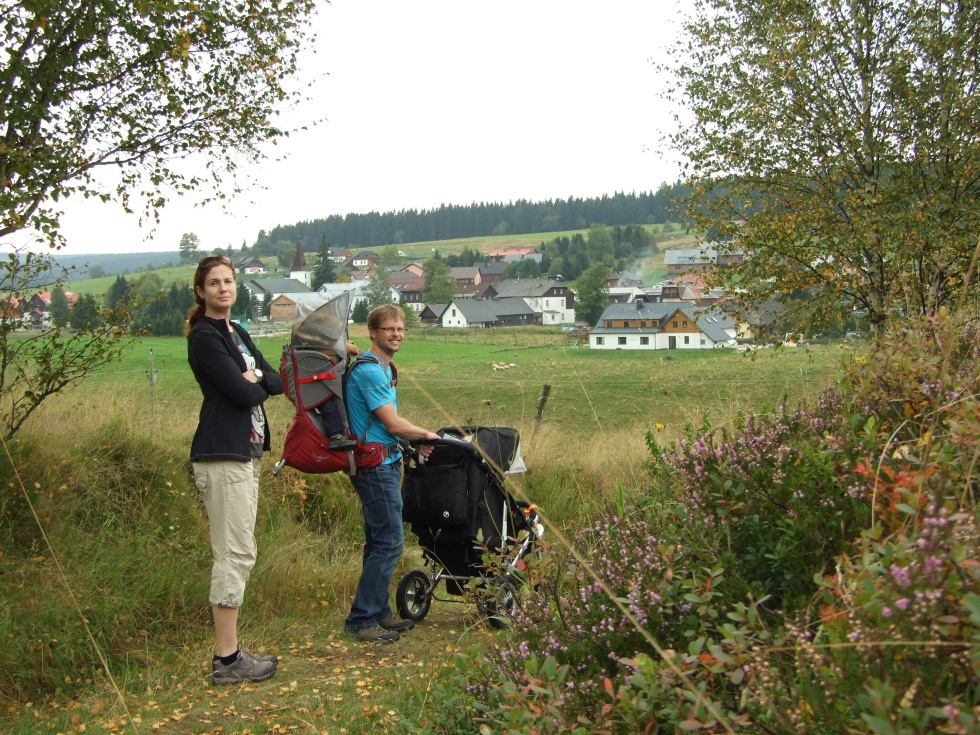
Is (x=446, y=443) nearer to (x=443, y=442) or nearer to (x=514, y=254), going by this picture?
(x=443, y=442)

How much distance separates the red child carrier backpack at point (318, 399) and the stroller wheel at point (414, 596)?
33.3 inches

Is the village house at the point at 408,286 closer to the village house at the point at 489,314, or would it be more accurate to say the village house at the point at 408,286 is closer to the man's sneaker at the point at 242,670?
the village house at the point at 489,314

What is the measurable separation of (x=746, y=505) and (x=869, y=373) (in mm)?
902

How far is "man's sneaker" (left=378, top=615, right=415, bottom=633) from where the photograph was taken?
5.43 m

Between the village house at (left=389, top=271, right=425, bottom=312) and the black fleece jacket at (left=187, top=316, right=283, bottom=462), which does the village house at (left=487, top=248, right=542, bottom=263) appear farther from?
the black fleece jacket at (left=187, top=316, right=283, bottom=462)

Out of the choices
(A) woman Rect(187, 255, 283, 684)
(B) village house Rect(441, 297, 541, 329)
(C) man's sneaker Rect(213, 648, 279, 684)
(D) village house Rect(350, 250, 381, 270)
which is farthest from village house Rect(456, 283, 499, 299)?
(D) village house Rect(350, 250, 381, 270)

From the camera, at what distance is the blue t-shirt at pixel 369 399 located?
526cm

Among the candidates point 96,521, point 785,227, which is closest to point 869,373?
point 96,521

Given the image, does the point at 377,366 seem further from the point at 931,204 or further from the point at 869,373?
the point at 931,204

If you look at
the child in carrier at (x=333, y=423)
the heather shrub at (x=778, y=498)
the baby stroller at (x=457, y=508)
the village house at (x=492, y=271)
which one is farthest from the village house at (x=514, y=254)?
the heather shrub at (x=778, y=498)

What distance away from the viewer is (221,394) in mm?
4551

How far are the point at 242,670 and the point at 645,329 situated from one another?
100 feet

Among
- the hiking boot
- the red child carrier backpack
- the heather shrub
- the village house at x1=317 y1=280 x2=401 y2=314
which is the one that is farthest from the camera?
the village house at x1=317 y1=280 x2=401 y2=314

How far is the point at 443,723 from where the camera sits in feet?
9.06
